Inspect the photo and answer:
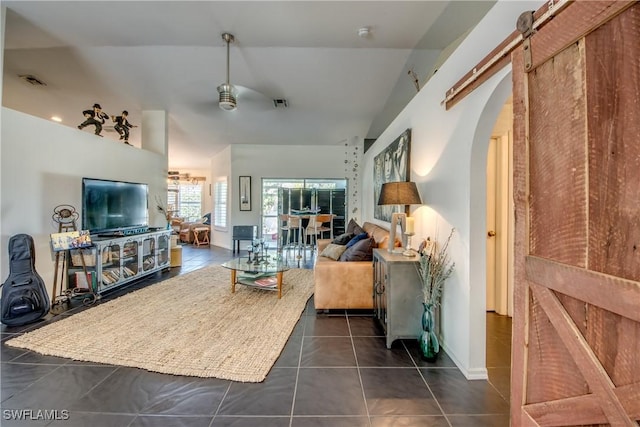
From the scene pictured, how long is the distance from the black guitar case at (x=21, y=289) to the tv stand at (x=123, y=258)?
645 millimetres

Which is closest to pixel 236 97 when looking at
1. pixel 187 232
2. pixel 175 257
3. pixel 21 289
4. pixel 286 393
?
pixel 21 289

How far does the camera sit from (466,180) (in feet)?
6.40

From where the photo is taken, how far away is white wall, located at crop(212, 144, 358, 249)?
7.45 meters

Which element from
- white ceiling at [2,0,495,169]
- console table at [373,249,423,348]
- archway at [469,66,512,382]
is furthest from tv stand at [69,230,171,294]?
archway at [469,66,512,382]

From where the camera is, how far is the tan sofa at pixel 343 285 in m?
3.01

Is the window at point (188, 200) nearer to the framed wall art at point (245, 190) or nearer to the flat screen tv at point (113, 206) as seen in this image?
the framed wall art at point (245, 190)

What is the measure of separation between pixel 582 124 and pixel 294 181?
22.8 ft

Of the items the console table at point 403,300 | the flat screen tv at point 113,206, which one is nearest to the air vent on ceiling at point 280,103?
the flat screen tv at point 113,206

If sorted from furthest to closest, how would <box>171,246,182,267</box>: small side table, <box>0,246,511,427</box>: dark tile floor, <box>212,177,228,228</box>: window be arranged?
<box>212,177,228,228</box>: window < <box>171,246,182,267</box>: small side table < <box>0,246,511,427</box>: dark tile floor

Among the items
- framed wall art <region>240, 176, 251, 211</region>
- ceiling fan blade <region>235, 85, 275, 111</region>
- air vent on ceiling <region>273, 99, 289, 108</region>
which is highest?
air vent on ceiling <region>273, 99, 289, 108</region>

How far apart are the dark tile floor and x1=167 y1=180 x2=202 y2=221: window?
912 cm

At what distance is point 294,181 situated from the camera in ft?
25.0

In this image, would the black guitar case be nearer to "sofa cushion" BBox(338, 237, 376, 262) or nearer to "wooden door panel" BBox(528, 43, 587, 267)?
"sofa cushion" BBox(338, 237, 376, 262)

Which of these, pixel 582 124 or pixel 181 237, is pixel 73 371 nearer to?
pixel 582 124
